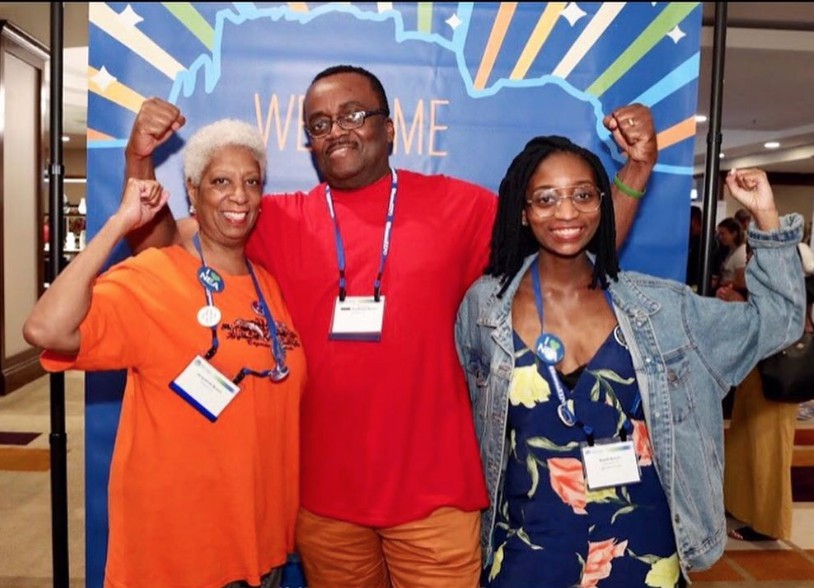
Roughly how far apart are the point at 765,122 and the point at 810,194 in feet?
26.5

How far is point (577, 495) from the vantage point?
174 centimetres

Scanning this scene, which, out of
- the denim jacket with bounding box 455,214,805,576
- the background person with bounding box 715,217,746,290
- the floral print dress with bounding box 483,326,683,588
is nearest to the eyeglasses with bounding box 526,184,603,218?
the denim jacket with bounding box 455,214,805,576

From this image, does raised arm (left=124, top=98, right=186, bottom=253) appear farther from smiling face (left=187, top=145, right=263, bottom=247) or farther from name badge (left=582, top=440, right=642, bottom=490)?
name badge (left=582, top=440, right=642, bottom=490)

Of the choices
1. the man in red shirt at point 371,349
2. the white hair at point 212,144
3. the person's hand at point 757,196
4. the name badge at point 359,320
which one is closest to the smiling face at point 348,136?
the man in red shirt at point 371,349

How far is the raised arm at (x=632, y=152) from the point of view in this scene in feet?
6.89

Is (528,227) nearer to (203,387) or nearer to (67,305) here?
(203,387)

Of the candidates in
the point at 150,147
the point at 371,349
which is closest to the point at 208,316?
the point at 371,349

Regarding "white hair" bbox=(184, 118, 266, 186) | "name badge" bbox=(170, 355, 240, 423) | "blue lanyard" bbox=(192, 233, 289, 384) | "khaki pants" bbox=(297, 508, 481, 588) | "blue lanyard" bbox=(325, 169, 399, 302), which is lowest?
"khaki pants" bbox=(297, 508, 481, 588)

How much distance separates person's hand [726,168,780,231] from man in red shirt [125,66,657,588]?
0.68m

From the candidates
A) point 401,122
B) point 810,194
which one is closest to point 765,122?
point 810,194

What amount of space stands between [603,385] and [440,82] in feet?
3.92

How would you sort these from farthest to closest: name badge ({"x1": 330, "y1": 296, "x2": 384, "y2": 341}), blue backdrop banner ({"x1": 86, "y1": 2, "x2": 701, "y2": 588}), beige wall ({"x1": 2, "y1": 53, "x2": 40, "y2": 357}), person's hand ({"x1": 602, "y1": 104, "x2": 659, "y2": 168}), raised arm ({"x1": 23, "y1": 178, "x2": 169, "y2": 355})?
beige wall ({"x1": 2, "y1": 53, "x2": 40, "y2": 357})
blue backdrop banner ({"x1": 86, "y1": 2, "x2": 701, "y2": 588})
person's hand ({"x1": 602, "y1": 104, "x2": 659, "y2": 168})
name badge ({"x1": 330, "y1": 296, "x2": 384, "y2": 341})
raised arm ({"x1": 23, "y1": 178, "x2": 169, "y2": 355})

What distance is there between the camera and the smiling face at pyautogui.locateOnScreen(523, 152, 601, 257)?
1.77 m

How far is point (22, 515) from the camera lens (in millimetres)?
4059
